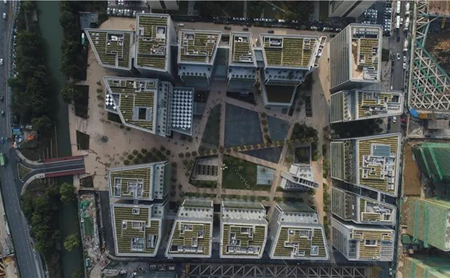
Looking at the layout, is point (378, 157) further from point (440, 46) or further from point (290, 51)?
point (440, 46)

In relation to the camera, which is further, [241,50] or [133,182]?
[241,50]

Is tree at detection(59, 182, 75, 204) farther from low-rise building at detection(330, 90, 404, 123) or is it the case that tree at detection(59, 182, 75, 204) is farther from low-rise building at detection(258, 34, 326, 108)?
low-rise building at detection(330, 90, 404, 123)

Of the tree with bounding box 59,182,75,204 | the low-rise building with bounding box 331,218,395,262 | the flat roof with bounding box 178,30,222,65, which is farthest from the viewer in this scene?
the tree with bounding box 59,182,75,204

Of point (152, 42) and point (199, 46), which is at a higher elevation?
point (152, 42)

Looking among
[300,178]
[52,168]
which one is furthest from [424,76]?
[52,168]

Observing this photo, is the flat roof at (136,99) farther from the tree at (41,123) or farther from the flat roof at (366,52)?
the flat roof at (366,52)

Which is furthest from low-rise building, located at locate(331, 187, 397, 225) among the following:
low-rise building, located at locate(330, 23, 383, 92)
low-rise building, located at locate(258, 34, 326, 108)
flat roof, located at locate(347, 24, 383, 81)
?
low-rise building, located at locate(258, 34, 326, 108)
